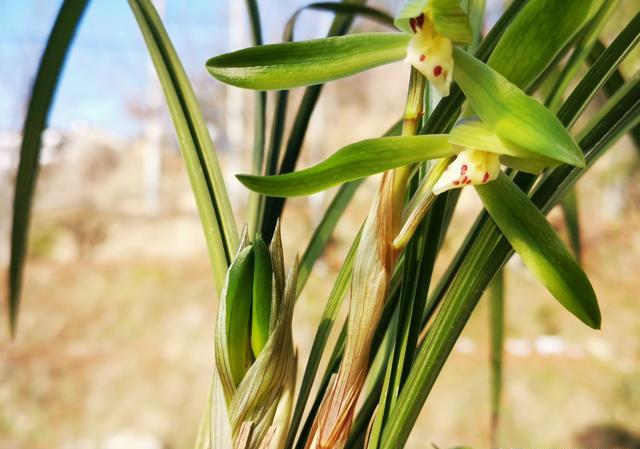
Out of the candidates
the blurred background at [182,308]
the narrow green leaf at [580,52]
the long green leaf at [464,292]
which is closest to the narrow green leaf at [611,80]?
the narrow green leaf at [580,52]

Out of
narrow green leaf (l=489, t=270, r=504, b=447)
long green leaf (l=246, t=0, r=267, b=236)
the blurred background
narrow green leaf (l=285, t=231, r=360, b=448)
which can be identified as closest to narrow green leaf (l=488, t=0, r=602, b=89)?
narrow green leaf (l=285, t=231, r=360, b=448)

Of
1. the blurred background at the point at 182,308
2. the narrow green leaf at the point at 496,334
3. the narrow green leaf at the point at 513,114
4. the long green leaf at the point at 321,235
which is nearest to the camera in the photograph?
the narrow green leaf at the point at 513,114

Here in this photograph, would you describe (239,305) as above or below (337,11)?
below

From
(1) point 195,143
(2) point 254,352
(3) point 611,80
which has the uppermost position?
(3) point 611,80

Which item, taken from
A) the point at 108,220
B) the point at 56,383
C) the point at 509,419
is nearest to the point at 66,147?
the point at 108,220

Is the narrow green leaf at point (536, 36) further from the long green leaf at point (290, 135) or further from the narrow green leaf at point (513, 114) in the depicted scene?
the long green leaf at point (290, 135)

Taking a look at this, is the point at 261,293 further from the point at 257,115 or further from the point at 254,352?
the point at 257,115

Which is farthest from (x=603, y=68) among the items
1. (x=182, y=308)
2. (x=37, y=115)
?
(x=182, y=308)
